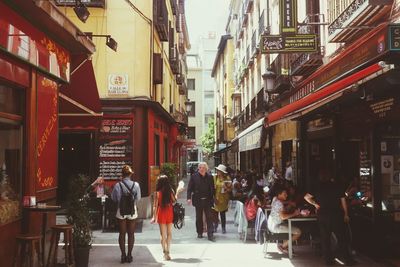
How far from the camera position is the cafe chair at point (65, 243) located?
8008 millimetres

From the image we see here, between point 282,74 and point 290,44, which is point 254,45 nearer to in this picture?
point 282,74

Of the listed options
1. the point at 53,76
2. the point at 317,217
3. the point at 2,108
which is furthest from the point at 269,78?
the point at 2,108

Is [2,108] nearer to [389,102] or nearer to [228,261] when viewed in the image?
[228,261]

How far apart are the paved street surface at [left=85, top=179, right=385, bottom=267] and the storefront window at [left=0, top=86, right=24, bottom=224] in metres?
2.35

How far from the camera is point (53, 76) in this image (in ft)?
28.1

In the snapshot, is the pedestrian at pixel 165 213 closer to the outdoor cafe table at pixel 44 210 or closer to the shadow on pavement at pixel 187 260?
the shadow on pavement at pixel 187 260

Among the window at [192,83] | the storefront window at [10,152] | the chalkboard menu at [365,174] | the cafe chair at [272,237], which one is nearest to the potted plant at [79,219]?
the storefront window at [10,152]

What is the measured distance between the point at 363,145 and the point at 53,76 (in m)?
6.30

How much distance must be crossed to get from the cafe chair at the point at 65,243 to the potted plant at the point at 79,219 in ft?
0.83

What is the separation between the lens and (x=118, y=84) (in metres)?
16.6

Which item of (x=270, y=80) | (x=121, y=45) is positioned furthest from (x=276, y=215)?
(x=270, y=80)

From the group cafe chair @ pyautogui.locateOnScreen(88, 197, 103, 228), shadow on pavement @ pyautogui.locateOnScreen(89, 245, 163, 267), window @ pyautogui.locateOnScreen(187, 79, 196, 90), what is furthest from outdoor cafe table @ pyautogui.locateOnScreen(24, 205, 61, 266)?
window @ pyautogui.locateOnScreen(187, 79, 196, 90)

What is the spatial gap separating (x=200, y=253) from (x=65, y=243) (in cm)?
321

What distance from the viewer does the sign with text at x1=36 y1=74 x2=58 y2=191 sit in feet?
26.8
